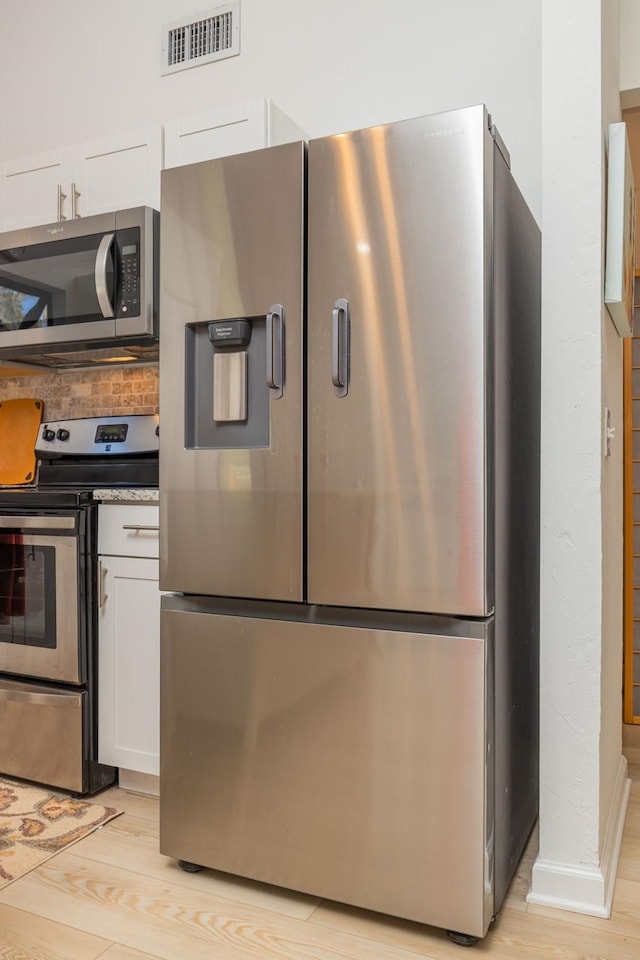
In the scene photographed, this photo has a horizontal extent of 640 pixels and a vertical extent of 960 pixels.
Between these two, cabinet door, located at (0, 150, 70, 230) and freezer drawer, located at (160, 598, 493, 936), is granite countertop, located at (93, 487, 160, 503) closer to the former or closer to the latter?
freezer drawer, located at (160, 598, 493, 936)

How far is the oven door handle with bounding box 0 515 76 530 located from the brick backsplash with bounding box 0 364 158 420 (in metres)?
0.74

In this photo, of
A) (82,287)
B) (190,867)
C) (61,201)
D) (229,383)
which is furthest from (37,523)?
(61,201)

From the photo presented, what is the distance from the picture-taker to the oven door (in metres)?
2.37

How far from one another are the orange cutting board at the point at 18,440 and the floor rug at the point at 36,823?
4.03 feet

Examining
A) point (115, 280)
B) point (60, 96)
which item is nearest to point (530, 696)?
point (115, 280)

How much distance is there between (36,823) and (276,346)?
1547mm

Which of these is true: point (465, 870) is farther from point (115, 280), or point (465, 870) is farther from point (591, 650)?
point (115, 280)

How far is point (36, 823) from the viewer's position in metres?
2.19

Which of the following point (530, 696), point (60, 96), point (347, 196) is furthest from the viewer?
point (60, 96)

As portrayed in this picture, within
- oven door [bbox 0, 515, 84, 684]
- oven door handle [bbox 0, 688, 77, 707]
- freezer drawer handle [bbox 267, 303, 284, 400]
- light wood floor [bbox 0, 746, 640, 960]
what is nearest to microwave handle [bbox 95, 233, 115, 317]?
oven door [bbox 0, 515, 84, 684]

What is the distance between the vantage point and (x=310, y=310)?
5.63ft

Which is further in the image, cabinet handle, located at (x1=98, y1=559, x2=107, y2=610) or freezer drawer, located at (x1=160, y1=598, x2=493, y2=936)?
cabinet handle, located at (x1=98, y1=559, x2=107, y2=610)

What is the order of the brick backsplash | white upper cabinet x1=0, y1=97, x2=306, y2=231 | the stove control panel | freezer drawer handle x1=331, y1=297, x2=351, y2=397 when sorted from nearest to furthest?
freezer drawer handle x1=331, y1=297, x2=351, y2=397
white upper cabinet x1=0, y1=97, x2=306, y2=231
the stove control panel
the brick backsplash

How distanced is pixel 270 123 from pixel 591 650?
1.84 metres
